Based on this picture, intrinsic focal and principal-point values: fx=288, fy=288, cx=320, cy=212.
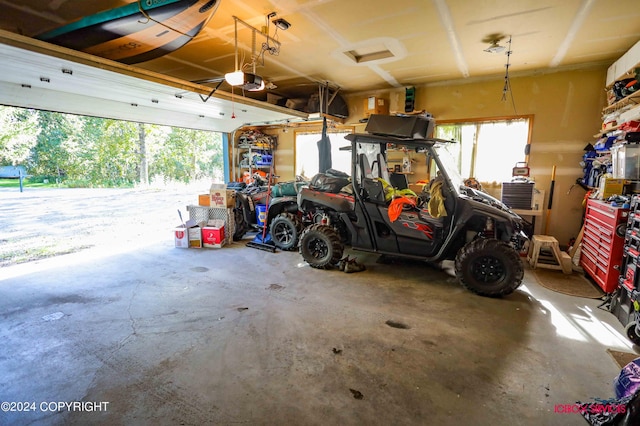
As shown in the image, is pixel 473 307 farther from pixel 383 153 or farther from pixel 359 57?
pixel 359 57

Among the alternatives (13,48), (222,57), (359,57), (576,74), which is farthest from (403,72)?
(13,48)

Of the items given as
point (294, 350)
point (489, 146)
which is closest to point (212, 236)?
point (294, 350)

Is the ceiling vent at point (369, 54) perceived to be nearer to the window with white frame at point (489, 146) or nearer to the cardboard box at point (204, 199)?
the window with white frame at point (489, 146)

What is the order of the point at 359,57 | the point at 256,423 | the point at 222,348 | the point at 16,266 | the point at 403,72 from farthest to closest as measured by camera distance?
the point at 403,72, the point at 359,57, the point at 16,266, the point at 222,348, the point at 256,423

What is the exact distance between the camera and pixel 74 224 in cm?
647

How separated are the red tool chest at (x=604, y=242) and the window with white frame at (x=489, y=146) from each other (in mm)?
1857

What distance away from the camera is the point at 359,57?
462 centimetres

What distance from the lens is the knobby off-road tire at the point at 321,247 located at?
392cm

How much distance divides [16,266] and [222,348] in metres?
3.87

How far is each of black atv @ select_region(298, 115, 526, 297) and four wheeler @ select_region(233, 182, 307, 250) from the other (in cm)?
64

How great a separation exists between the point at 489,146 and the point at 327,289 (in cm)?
448

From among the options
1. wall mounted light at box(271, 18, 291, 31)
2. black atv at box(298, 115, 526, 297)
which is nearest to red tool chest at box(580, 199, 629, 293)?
black atv at box(298, 115, 526, 297)

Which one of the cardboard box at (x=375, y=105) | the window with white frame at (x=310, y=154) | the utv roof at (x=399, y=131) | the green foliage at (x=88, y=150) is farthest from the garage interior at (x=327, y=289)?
the green foliage at (x=88, y=150)

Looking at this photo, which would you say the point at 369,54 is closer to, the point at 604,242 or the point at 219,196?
the point at 219,196
